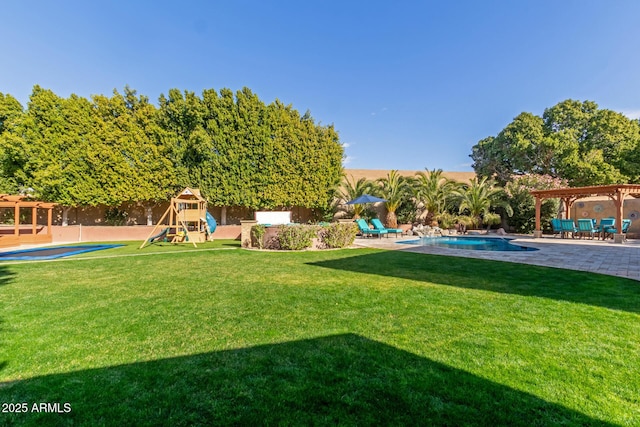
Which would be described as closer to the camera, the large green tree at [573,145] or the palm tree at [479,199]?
the palm tree at [479,199]

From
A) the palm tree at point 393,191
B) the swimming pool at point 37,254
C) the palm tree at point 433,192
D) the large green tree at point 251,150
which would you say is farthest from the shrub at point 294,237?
the palm tree at point 433,192

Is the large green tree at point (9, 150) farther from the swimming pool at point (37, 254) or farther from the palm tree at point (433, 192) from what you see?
the palm tree at point (433, 192)

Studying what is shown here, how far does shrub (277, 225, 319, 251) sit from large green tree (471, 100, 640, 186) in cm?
2086

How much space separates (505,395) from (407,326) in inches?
63.3

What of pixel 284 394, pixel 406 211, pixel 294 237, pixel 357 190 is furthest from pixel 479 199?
pixel 284 394

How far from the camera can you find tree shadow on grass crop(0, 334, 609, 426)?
2.19m

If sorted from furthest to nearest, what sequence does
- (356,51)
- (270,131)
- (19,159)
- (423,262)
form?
1. (270,131)
2. (356,51)
3. (19,159)
4. (423,262)

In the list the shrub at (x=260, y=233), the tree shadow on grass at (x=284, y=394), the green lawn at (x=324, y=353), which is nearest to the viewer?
the tree shadow on grass at (x=284, y=394)

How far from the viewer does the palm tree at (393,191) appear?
2292cm

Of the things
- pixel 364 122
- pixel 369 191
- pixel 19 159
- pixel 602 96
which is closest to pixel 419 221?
pixel 369 191

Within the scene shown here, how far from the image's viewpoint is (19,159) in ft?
58.2

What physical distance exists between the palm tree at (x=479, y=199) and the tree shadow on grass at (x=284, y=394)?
70.0 feet

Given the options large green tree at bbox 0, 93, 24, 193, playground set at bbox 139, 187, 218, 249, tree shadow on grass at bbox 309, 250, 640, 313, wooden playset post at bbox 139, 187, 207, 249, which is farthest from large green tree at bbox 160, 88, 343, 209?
tree shadow on grass at bbox 309, 250, 640, 313

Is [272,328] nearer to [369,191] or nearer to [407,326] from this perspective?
[407,326]
